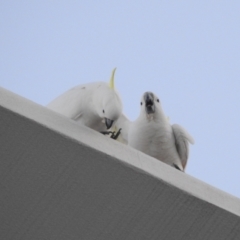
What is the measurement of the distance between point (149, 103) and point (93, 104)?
21cm

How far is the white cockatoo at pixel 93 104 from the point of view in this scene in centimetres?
156

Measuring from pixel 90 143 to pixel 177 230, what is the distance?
7.1 inches

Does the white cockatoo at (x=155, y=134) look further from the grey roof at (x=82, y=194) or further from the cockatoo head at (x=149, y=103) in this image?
the grey roof at (x=82, y=194)

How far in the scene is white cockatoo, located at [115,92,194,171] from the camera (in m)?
1.83

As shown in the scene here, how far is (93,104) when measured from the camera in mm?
1708

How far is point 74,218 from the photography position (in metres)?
0.72

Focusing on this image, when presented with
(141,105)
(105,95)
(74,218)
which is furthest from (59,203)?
(141,105)

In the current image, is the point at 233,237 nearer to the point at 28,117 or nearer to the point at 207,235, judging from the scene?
the point at 207,235

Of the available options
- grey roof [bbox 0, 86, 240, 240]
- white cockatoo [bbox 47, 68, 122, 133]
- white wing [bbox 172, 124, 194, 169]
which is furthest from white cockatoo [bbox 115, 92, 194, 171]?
grey roof [bbox 0, 86, 240, 240]

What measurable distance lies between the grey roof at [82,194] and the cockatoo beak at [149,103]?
1.05 metres

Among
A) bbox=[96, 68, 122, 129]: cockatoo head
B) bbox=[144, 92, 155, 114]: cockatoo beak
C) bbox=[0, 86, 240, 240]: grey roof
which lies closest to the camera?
bbox=[0, 86, 240, 240]: grey roof

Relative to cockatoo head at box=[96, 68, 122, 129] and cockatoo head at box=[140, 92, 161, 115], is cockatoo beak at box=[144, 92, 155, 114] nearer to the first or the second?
cockatoo head at box=[140, 92, 161, 115]

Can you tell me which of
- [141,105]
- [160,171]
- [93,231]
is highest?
[160,171]

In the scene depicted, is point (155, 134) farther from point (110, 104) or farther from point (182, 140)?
point (110, 104)
